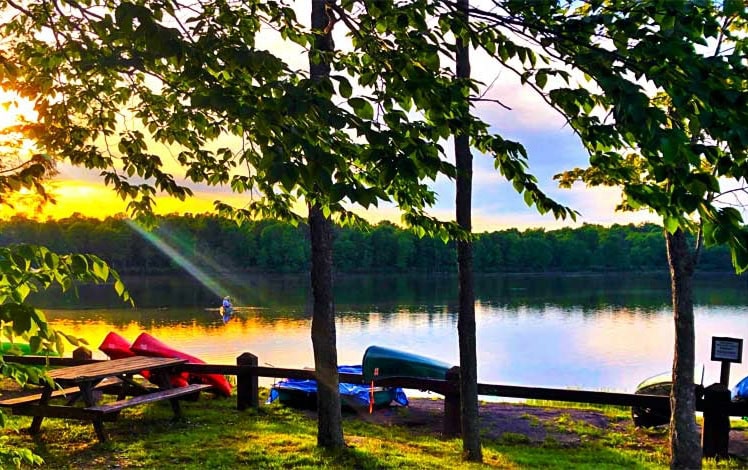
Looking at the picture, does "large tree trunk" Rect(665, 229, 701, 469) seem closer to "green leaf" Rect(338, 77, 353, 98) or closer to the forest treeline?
"green leaf" Rect(338, 77, 353, 98)

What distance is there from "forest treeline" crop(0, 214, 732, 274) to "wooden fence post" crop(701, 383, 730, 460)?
70399 millimetres

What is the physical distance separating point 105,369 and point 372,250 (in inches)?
3225

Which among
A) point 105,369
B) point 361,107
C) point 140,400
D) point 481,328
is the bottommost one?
point 481,328

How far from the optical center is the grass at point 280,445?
6.36m

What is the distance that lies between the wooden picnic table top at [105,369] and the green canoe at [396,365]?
12.0 ft

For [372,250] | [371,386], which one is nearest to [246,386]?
[371,386]

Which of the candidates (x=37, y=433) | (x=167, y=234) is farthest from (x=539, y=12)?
(x=167, y=234)

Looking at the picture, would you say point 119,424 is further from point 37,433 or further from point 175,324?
point 175,324

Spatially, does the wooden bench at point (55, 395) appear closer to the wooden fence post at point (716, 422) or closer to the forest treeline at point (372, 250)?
the wooden fence post at point (716, 422)

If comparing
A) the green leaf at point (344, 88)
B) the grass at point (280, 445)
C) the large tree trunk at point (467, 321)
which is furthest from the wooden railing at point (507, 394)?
the green leaf at point (344, 88)

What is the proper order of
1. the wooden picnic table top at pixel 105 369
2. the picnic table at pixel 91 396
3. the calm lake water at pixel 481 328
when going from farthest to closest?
the calm lake water at pixel 481 328 → the wooden picnic table top at pixel 105 369 → the picnic table at pixel 91 396

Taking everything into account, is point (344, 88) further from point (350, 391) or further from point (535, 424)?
point (350, 391)

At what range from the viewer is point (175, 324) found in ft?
102

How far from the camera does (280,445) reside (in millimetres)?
7027
